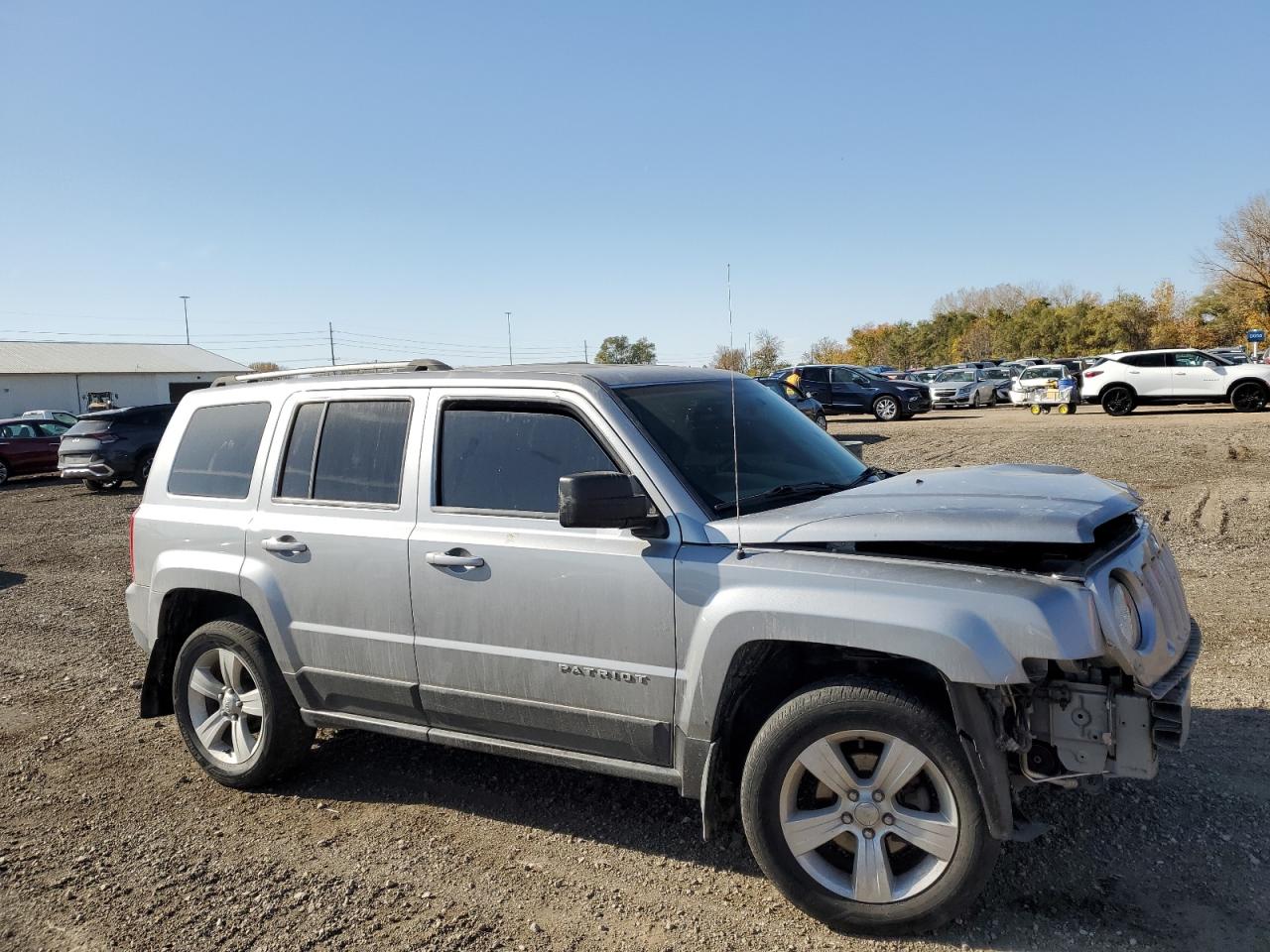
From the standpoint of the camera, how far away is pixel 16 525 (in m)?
16.2

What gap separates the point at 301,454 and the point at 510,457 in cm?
121

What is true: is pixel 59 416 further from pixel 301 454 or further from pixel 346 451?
pixel 346 451

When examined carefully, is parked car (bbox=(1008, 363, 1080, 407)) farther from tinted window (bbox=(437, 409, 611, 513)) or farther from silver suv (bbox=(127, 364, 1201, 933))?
tinted window (bbox=(437, 409, 611, 513))

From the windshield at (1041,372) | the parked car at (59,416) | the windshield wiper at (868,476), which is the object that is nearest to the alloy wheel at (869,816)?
the windshield wiper at (868,476)

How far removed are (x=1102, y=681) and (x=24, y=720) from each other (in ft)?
19.5

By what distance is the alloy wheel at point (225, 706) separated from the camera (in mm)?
4660

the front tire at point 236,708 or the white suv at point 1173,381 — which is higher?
the white suv at point 1173,381

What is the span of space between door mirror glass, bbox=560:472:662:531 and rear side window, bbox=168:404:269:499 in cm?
210

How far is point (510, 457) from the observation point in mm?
4031

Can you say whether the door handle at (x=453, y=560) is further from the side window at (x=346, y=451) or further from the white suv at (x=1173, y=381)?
the white suv at (x=1173, y=381)

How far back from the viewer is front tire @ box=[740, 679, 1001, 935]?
306cm

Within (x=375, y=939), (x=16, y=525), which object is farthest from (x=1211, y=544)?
(x=16, y=525)

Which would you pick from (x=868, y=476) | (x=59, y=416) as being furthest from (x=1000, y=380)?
(x=868, y=476)

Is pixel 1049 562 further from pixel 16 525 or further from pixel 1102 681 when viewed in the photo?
pixel 16 525
